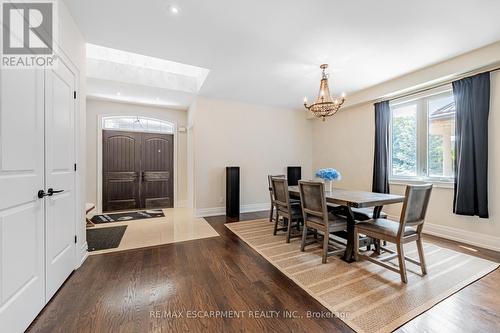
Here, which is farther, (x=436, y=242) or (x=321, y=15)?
(x=436, y=242)

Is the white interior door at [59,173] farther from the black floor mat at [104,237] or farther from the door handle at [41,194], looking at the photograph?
the black floor mat at [104,237]

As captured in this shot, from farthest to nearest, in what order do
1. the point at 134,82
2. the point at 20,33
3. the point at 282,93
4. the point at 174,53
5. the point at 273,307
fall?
the point at 282,93
the point at 134,82
the point at 174,53
the point at 273,307
the point at 20,33

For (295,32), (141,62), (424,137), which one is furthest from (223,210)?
(424,137)

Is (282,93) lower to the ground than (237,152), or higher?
higher

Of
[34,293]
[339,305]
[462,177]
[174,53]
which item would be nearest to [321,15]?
[174,53]

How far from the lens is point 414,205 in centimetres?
205

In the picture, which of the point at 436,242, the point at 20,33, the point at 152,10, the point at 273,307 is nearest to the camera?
the point at 20,33

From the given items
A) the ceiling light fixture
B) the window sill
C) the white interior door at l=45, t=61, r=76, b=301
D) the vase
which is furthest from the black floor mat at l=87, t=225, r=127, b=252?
Answer: the window sill

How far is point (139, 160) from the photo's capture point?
504 centimetres

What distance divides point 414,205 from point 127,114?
578 cm

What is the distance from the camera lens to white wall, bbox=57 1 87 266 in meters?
1.98

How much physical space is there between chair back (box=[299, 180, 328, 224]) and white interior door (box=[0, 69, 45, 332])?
2.54 m

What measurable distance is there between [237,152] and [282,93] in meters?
1.73

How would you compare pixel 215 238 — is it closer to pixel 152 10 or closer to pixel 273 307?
pixel 273 307
